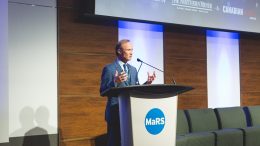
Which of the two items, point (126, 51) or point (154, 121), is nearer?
point (154, 121)

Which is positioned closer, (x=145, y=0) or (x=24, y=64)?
(x=24, y=64)

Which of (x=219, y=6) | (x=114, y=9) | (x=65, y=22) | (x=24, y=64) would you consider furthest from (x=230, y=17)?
(x=24, y=64)

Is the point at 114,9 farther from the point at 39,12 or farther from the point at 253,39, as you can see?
the point at 253,39

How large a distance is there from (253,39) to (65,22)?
2755 mm

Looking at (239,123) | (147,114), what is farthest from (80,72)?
(239,123)

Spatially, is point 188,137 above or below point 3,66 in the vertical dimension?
below

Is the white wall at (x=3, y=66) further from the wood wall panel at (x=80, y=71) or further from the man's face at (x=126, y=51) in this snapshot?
the man's face at (x=126, y=51)

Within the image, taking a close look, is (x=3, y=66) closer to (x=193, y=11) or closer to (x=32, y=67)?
(x=32, y=67)

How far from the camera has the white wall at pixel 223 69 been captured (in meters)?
4.38

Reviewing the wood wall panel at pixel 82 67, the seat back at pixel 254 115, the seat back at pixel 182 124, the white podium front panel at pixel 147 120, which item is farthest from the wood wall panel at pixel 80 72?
the seat back at pixel 254 115

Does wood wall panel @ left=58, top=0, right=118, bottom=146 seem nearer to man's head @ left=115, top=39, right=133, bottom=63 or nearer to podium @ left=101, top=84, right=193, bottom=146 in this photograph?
man's head @ left=115, top=39, right=133, bottom=63

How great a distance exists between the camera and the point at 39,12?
3.17 metres

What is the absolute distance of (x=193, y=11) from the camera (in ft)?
12.9

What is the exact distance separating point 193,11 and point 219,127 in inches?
52.5
